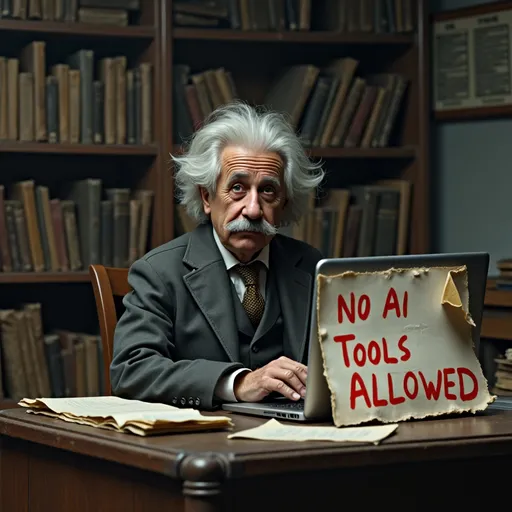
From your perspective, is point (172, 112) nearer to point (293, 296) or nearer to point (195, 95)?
point (195, 95)

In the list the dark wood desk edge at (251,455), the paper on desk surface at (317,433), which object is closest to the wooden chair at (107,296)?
the dark wood desk edge at (251,455)

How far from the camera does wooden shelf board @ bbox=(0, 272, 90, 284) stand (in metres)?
3.27

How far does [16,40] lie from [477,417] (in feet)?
7.41

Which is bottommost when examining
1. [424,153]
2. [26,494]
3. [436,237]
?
[26,494]

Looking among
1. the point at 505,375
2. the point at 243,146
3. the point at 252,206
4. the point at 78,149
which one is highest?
the point at 78,149

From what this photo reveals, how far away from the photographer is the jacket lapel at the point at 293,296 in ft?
7.49

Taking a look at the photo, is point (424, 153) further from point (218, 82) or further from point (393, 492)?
point (393, 492)

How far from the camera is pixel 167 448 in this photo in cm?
143

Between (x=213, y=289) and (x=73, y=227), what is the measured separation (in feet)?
4.21

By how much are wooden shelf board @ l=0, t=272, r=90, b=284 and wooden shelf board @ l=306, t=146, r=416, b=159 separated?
0.84 m

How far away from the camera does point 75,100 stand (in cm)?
337

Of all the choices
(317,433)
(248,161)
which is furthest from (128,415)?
(248,161)

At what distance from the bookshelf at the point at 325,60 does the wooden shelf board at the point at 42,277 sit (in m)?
0.32

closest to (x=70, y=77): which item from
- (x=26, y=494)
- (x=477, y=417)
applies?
(x=26, y=494)
